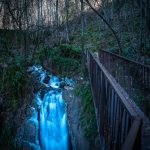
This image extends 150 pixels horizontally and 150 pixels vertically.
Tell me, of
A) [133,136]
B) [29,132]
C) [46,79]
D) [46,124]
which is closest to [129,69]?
[46,124]

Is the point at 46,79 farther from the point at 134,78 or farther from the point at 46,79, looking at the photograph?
the point at 134,78

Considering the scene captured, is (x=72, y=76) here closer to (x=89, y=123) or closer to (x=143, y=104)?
(x=89, y=123)

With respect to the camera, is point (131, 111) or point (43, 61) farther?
point (43, 61)

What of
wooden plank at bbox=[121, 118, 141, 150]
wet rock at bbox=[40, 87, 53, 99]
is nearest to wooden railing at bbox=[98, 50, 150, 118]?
wet rock at bbox=[40, 87, 53, 99]

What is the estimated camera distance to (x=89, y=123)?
9305 mm

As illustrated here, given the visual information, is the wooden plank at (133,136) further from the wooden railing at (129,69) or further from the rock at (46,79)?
the rock at (46,79)

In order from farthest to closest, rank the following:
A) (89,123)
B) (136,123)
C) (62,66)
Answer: (62,66) < (89,123) < (136,123)

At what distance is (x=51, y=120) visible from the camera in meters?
12.2

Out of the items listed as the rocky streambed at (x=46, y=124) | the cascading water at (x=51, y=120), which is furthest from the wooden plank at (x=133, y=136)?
the cascading water at (x=51, y=120)

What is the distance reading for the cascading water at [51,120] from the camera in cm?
1136

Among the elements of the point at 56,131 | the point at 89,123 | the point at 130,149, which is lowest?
the point at 56,131

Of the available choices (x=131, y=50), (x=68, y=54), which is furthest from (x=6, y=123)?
(x=131, y=50)

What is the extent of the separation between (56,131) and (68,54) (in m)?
7.64

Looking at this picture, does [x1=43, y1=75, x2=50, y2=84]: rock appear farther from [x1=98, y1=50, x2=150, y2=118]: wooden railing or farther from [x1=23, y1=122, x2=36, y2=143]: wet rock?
[x1=98, y1=50, x2=150, y2=118]: wooden railing
